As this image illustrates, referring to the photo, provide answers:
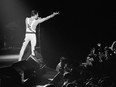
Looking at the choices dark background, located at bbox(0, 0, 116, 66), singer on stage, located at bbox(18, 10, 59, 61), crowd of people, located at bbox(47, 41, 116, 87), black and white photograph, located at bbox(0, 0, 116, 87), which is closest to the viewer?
crowd of people, located at bbox(47, 41, 116, 87)

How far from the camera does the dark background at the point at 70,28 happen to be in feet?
29.0

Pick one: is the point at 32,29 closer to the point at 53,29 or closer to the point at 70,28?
the point at 53,29

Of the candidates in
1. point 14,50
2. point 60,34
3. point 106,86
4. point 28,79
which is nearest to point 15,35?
point 14,50

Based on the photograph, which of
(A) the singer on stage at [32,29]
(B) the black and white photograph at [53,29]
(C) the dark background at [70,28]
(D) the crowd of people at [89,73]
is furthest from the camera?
(C) the dark background at [70,28]

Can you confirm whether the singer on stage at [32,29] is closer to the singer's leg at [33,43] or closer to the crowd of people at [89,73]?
the singer's leg at [33,43]

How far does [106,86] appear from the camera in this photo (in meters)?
4.92

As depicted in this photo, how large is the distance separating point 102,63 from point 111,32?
173 inches

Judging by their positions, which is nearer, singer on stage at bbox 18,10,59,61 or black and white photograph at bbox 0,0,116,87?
singer on stage at bbox 18,10,59,61

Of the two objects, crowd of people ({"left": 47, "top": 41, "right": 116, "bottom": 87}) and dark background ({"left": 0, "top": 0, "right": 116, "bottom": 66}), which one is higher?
dark background ({"left": 0, "top": 0, "right": 116, "bottom": 66})

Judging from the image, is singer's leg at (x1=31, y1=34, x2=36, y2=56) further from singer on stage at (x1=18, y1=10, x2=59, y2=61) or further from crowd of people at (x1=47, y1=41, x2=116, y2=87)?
crowd of people at (x1=47, y1=41, x2=116, y2=87)

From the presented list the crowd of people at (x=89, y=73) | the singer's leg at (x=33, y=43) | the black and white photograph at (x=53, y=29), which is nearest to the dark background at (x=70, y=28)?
the black and white photograph at (x=53, y=29)

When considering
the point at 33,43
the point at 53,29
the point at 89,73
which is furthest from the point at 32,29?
the point at 89,73

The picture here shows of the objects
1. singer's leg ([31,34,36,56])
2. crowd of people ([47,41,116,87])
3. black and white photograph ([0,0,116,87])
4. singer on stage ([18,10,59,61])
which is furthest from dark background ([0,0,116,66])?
crowd of people ([47,41,116,87])

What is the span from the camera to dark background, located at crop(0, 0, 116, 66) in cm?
884
